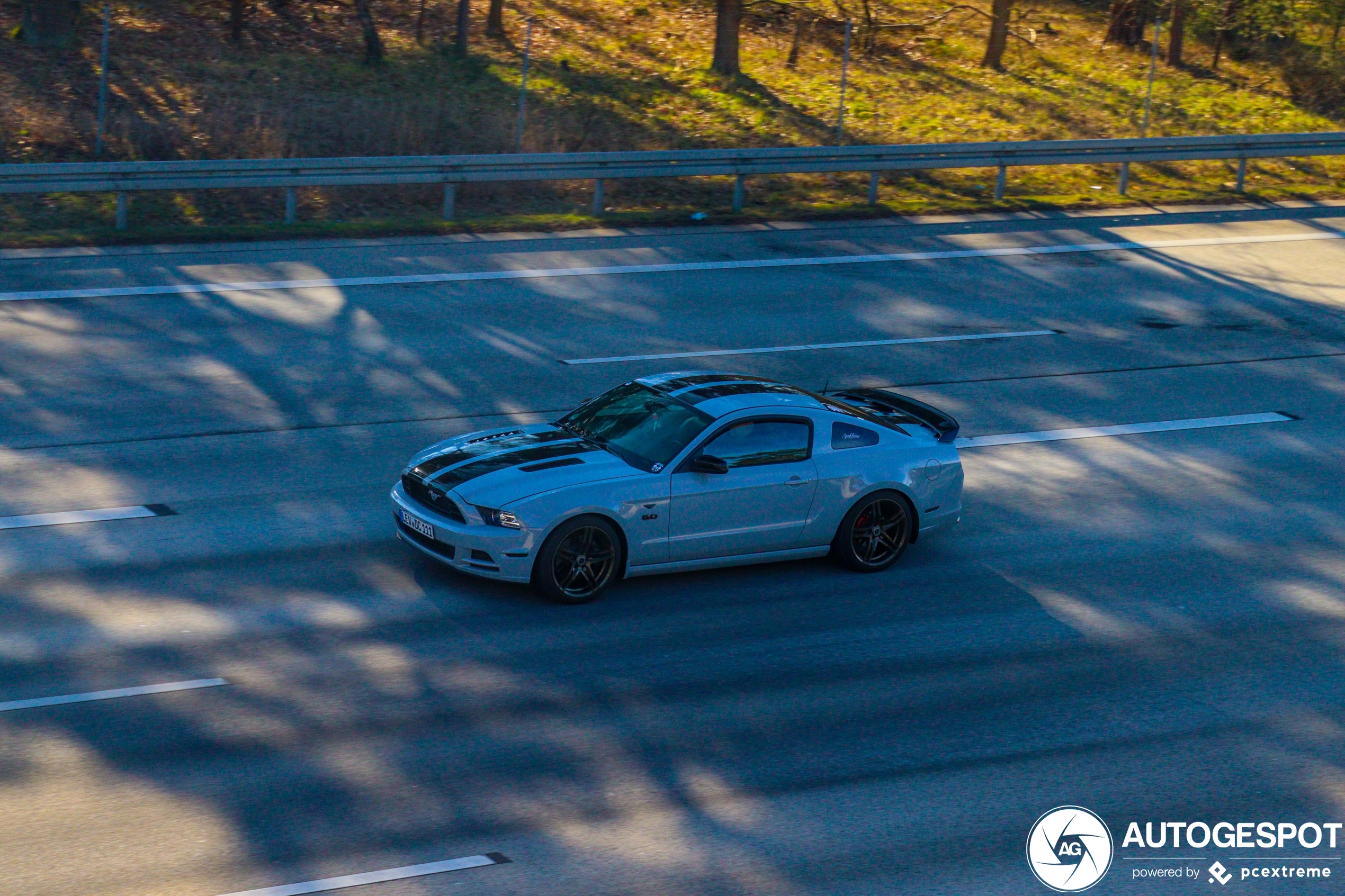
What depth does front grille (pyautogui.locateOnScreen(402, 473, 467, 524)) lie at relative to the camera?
1005 cm

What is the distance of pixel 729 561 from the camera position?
10711 millimetres

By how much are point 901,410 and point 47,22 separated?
67.7 ft

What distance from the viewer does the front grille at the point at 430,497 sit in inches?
396

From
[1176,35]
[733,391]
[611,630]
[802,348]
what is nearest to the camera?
[611,630]

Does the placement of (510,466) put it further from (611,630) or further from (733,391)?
(733,391)

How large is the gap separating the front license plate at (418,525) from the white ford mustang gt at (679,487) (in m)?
0.01

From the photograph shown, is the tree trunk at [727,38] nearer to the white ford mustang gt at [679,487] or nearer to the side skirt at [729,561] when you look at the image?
the white ford mustang gt at [679,487]

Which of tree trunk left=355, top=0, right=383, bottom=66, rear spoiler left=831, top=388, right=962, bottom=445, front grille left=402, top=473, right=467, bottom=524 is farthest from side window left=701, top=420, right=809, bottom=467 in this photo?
tree trunk left=355, top=0, right=383, bottom=66

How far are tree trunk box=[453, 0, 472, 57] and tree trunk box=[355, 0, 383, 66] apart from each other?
1.72 metres

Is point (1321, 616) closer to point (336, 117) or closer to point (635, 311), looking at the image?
point (635, 311)

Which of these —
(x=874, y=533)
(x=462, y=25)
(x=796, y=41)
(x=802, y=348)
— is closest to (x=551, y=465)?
(x=874, y=533)

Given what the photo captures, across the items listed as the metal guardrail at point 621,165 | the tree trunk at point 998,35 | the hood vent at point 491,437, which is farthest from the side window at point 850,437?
the tree trunk at point 998,35

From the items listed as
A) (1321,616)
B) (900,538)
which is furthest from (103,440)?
(1321,616)

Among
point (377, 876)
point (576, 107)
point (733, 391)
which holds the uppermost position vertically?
point (576, 107)
